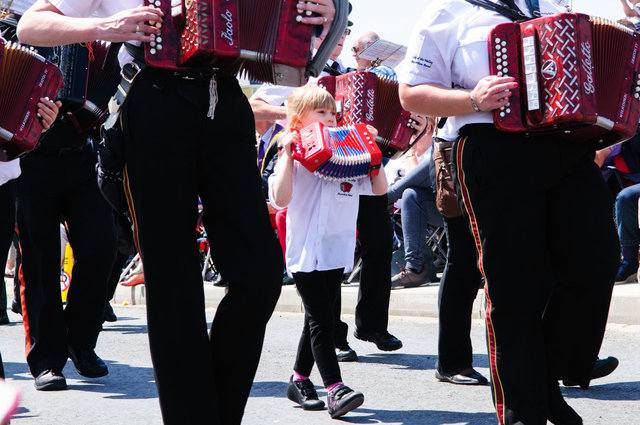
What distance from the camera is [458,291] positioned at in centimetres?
432

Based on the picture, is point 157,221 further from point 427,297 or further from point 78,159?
point 427,297

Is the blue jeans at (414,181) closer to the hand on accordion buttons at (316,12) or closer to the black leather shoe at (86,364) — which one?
the black leather shoe at (86,364)

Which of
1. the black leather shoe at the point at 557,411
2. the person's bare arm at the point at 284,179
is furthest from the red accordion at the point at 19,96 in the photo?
the black leather shoe at the point at 557,411

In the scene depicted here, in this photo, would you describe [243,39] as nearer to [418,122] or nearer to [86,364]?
[86,364]

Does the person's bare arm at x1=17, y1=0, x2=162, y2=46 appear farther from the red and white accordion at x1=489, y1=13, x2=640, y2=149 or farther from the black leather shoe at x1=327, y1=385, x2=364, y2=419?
the black leather shoe at x1=327, y1=385, x2=364, y2=419

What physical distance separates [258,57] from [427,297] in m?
4.84

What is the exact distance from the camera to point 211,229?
9.00ft

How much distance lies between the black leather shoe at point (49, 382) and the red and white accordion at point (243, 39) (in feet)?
7.72

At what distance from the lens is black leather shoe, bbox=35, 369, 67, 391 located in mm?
4512

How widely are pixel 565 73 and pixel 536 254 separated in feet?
2.02

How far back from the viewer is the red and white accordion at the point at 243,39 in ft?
8.53

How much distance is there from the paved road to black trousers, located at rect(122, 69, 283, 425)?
3.8 inches

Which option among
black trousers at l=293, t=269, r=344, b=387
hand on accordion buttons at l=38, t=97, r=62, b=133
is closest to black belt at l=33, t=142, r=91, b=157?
hand on accordion buttons at l=38, t=97, r=62, b=133

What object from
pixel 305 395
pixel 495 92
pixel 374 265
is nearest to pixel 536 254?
pixel 495 92
